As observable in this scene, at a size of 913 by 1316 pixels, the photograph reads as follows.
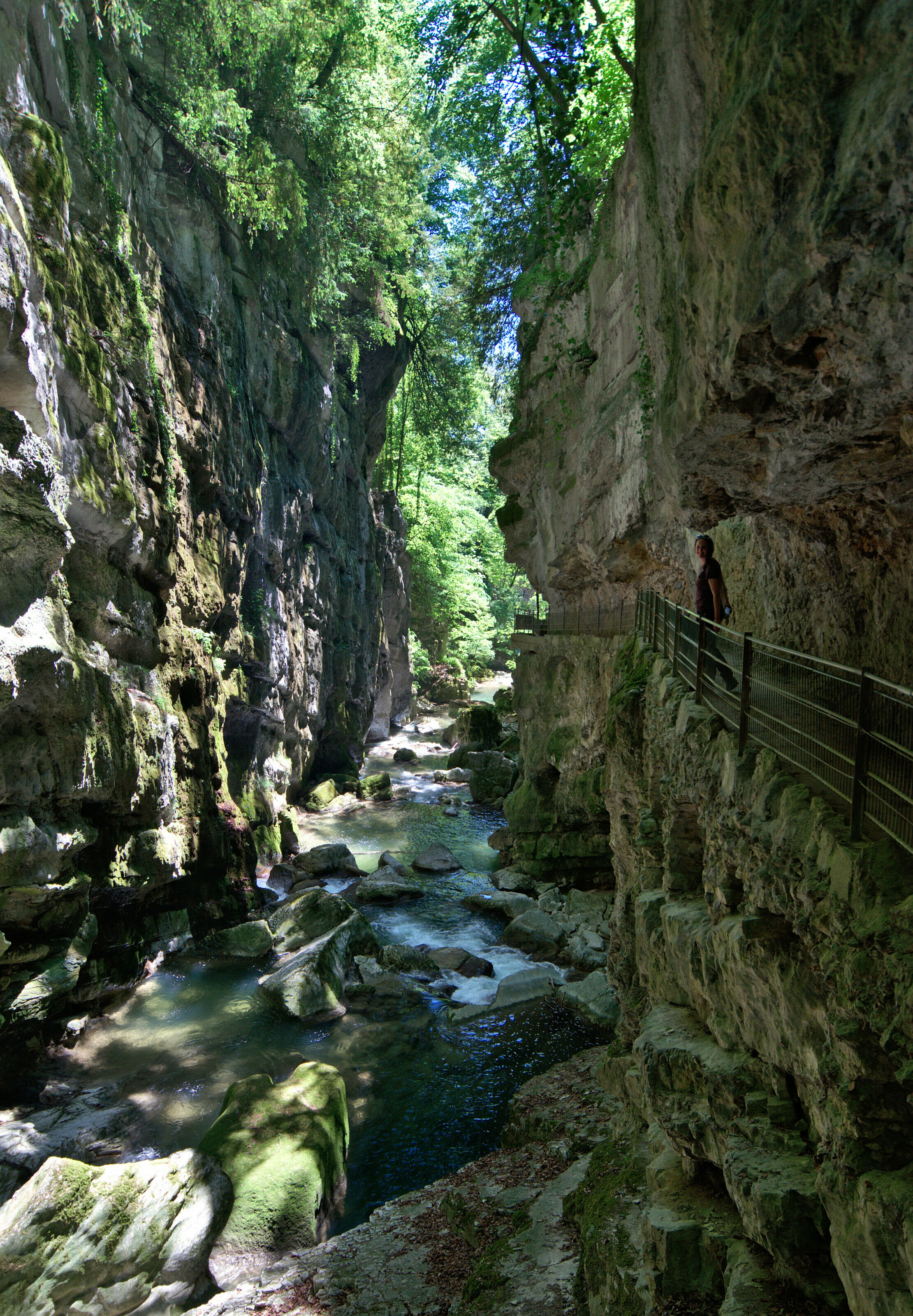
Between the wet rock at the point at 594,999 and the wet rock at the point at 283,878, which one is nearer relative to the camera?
the wet rock at the point at 594,999

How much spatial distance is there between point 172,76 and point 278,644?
1333cm

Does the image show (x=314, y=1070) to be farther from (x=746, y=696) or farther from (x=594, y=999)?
(x=746, y=696)

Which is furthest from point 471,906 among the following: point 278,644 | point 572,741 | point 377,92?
point 377,92

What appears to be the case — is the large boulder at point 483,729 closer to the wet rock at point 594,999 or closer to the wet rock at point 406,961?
the wet rock at point 406,961

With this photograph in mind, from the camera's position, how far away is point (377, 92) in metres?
19.5

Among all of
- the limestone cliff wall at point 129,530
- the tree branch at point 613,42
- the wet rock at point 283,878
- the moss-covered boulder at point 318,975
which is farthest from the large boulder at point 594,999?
the tree branch at point 613,42

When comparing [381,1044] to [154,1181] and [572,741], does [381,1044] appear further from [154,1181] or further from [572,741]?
[572,741]

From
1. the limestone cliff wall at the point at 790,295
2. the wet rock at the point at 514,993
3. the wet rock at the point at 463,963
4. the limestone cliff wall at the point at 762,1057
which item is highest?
the limestone cliff wall at the point at 790,295

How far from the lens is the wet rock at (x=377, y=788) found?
27359mm

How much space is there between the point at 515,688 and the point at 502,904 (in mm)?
7019

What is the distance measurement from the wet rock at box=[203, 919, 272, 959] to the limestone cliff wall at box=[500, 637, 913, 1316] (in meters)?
9.35

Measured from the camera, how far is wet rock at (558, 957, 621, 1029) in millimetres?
11516

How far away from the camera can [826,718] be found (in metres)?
3.73

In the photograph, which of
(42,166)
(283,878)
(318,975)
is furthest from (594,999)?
(42,166)
